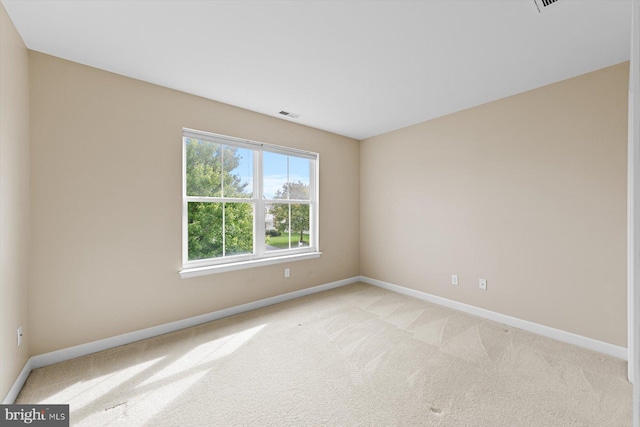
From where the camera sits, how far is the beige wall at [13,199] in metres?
1.71

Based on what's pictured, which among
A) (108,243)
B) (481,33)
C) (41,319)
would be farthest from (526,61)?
(41,319)

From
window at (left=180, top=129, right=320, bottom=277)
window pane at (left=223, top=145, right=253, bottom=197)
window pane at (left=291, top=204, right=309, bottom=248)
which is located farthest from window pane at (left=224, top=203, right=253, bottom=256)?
window pane at (left=291, top=204, right=309, bottom=248)

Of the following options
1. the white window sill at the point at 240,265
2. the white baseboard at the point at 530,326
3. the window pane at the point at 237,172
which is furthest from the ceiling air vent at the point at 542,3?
the white window sill at the point at 240,265

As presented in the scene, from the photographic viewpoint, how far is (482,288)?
128 inches

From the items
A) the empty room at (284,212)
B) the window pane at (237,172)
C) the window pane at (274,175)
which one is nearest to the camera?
the empty room at (284,212)

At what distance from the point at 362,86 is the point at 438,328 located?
8.93 ft

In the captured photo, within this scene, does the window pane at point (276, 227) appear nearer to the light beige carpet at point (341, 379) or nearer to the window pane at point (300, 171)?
the window pane at point (300, 171)

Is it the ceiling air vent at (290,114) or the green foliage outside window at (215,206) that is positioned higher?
the ceiling air vent at (290,114)

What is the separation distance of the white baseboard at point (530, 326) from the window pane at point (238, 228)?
2.44 m

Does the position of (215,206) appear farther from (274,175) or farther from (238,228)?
(274,175)

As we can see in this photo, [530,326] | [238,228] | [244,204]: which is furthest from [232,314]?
[530,326]

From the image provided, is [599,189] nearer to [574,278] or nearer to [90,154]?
[574,278]

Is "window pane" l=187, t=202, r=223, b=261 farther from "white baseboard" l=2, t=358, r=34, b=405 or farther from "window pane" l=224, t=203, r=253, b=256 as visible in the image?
"white baseboard" l=2, t=358, r=34, b=405

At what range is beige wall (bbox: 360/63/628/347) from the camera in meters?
2.42
